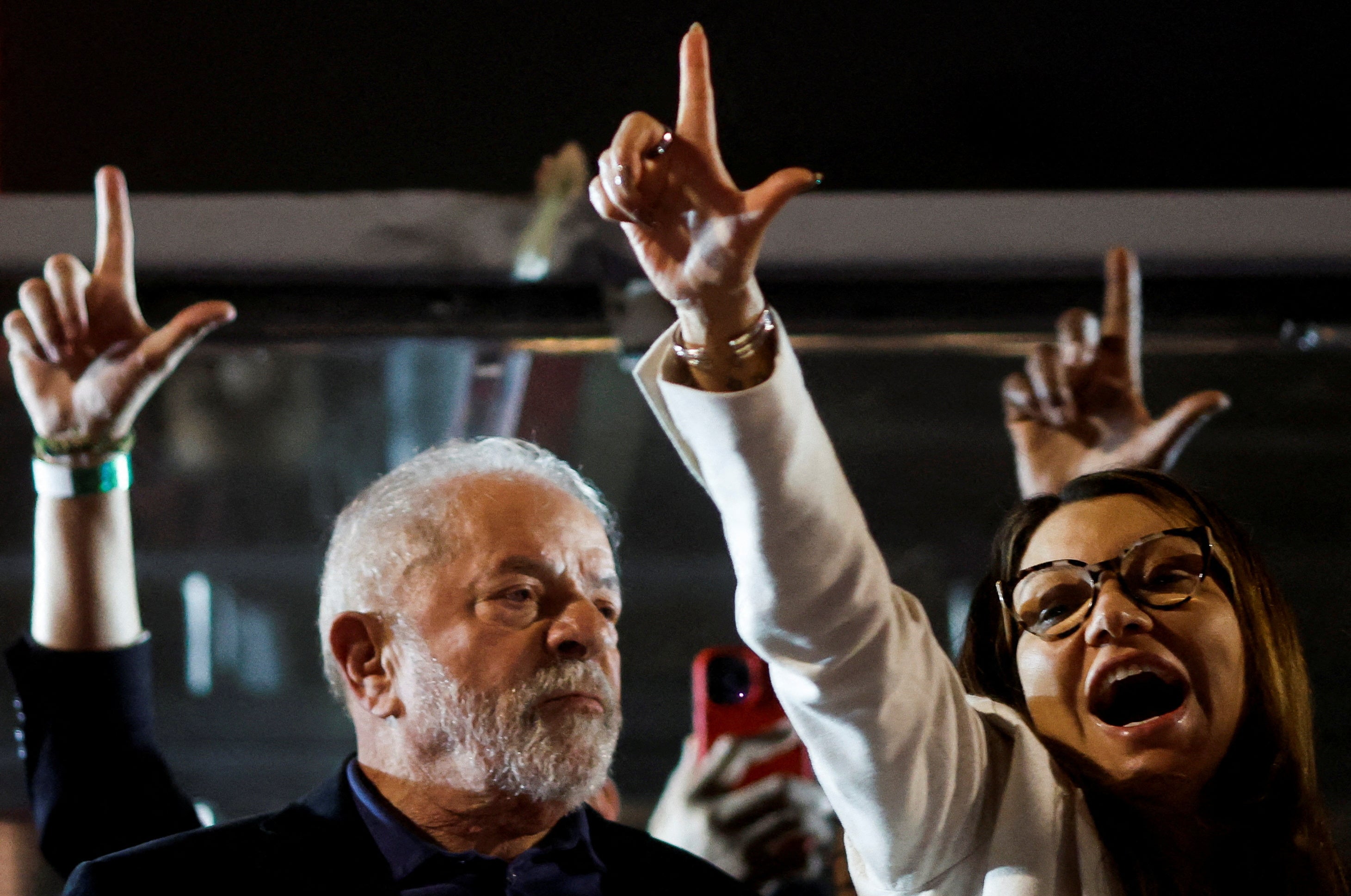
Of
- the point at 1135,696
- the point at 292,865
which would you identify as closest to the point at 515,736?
the point at 292,865

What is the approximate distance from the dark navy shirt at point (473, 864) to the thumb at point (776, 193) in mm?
692

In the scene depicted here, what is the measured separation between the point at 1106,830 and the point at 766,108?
1144 millimetres

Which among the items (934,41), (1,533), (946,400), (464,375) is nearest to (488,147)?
(464,375)

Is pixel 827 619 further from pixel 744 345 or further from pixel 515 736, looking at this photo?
pixel 515 736

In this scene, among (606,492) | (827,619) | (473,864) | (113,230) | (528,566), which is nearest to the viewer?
(827,619)

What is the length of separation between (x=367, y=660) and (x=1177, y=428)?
3.13 feet

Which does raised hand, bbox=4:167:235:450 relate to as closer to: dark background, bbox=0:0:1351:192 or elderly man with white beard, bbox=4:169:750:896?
elderly man with white beard, bbox=4:169:750:896

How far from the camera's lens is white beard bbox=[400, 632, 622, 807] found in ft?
4.15

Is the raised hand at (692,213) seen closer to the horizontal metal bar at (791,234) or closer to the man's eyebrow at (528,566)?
the man's eyebrow at (528,566)

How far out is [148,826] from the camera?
A: 1466mm

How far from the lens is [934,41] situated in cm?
186

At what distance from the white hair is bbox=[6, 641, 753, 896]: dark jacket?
0.59 feet

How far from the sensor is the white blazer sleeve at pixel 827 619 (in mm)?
815

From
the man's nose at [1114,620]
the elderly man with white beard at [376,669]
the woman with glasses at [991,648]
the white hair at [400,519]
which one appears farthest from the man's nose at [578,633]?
the man's nose at [1114,620]
